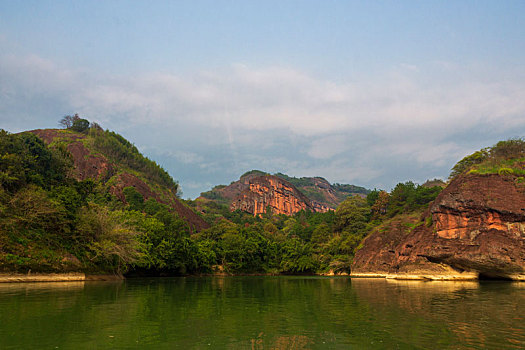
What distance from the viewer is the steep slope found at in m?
101

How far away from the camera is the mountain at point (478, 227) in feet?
138

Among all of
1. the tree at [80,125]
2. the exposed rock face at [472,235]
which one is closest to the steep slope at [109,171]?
the tree at [80,125]

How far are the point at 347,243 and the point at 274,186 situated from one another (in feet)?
365

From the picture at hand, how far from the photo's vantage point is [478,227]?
149 feet

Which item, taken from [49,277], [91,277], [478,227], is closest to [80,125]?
[91,277]

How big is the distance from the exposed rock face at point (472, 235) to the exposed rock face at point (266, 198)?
12675cm

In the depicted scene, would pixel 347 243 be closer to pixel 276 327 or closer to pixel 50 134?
pixel 276 327

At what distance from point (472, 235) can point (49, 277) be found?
173ft

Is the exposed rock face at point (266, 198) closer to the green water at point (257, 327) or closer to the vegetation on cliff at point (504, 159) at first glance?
the vegetation on cliff at point (504, 159)

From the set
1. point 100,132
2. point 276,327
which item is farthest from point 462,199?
point 100,132

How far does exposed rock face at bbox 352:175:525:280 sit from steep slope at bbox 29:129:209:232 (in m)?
72.9

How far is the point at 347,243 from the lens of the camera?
270 ft

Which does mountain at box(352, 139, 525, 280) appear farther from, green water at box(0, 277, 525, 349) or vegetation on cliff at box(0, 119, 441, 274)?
green water at box(0, 277, 525, 349)

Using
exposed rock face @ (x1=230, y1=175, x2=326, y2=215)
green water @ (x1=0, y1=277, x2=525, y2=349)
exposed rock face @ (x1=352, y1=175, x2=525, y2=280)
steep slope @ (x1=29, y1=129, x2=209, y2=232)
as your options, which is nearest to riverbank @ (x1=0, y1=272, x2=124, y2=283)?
green water @ (x1=0, y1=277, x2=525, y2=349)
